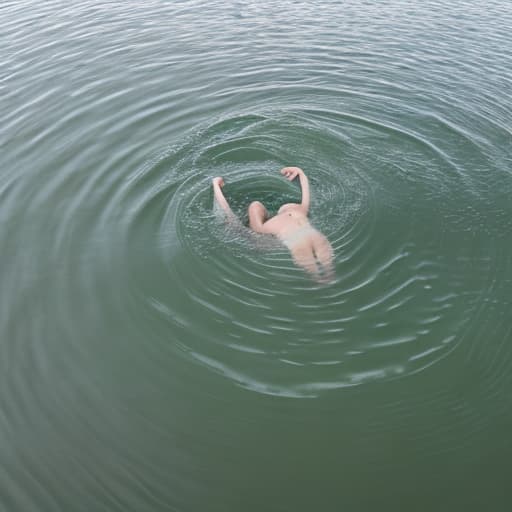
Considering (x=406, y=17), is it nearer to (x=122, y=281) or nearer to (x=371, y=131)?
(x=371, y=131)

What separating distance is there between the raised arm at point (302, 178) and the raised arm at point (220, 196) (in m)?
1.29

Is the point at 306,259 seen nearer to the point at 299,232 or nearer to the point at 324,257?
the point at 324,257

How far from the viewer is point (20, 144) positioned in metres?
10.7

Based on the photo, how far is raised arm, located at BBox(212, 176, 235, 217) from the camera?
8.23m

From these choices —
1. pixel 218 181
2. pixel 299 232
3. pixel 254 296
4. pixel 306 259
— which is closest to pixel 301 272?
pixel 306 259

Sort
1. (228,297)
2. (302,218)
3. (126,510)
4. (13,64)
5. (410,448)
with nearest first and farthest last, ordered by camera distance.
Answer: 1. (126,510)
2. (410,448)
3. (228,297)
4. (302,218)
5. (13,64)

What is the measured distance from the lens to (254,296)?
7.18 metres

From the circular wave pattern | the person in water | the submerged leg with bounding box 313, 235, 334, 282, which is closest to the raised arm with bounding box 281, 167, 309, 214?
the person in water

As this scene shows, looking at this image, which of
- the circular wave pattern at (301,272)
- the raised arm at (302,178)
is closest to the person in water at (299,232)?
the raised arm at (302,178)

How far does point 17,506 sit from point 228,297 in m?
3.67

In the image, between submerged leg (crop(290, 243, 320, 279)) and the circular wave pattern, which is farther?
submerged leg (crop(290, 243, 320, 279))

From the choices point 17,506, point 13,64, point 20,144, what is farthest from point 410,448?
point 13,64

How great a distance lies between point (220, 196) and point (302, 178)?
1.62 m

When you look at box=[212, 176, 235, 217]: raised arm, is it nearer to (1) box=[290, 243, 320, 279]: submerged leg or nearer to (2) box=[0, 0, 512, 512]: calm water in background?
(2) box=[0, 0, 512, 512]: calm water in background
